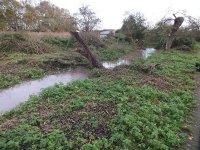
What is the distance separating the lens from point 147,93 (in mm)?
7262

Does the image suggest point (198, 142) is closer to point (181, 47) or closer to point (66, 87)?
point (66, 87)

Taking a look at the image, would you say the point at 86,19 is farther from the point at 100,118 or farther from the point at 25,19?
the point at 100,118

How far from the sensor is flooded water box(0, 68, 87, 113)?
7695mm

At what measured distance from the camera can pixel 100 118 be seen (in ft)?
18.2

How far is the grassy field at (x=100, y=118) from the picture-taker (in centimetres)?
455

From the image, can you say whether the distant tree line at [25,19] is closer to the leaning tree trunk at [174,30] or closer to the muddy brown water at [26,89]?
the leaning tree trunk at [174,30]

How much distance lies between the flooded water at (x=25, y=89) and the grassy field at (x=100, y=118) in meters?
1.17

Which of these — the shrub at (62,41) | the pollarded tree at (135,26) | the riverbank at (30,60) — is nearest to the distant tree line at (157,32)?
the pollarded tree at (135,26)

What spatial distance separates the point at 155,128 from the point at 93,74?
6375mm

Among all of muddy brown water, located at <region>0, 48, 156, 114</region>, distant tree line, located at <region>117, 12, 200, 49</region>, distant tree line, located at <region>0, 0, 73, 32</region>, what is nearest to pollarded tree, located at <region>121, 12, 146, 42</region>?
distant tree line, located at <region>117, 12, 200, 49</region>

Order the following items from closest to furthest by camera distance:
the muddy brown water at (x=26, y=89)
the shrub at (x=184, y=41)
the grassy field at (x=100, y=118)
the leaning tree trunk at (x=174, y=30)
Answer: the grassy field at (x=100, y=118) → the muddy brown water at (x=26, y=89) → the leaning tree trunk at (x=174, y=30) → the shrub at (x=184, y=41)

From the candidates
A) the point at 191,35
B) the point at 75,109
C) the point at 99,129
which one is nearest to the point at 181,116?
the point at 99,129

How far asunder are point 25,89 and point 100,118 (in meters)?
4.86

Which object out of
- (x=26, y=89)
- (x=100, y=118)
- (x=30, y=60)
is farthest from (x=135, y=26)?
(x=100, y=118)
